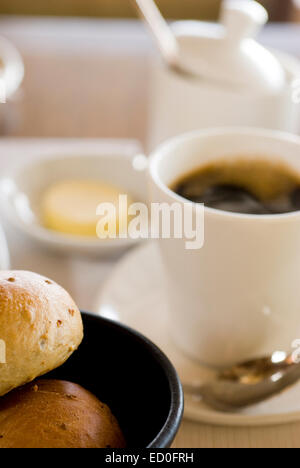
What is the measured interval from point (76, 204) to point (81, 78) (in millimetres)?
795

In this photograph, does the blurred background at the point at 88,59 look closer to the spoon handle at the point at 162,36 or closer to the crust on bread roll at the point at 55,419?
the spoon handle at the point at 162,36

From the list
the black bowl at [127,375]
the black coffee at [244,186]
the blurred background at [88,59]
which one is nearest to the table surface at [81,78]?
the blurred background at [88,59]

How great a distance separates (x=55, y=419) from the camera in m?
0.31

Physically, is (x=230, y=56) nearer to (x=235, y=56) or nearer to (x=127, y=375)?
(x=235, y=56)

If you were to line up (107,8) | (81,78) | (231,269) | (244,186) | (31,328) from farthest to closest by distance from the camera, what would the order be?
(107,8), (81,78), (244,186), (231,269), (31,328)

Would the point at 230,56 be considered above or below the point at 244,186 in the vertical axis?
above

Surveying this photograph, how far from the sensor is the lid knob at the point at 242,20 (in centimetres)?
68

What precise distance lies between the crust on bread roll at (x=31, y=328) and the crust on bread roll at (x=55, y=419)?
0.01 metres

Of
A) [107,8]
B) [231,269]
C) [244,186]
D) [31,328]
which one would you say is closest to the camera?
[31,328]

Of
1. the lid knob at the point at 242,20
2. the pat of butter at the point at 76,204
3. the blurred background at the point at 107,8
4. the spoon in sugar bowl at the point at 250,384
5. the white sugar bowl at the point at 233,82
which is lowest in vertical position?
the spoon in sugar bowl at the point at 250,384

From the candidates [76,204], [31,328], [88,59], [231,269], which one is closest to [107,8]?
[88,59]

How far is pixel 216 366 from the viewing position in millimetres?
469

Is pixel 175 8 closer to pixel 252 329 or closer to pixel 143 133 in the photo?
pixel 143 133

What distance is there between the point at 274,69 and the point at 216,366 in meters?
0.39
